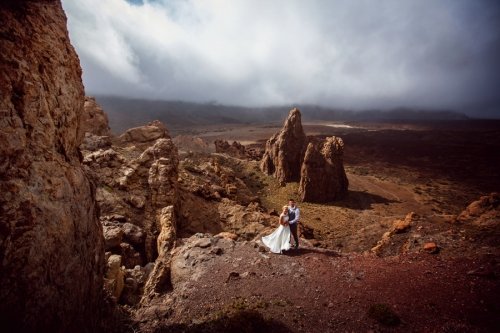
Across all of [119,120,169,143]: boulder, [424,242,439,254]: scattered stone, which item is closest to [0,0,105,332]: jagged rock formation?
[424,242,439,254]: scattered stone

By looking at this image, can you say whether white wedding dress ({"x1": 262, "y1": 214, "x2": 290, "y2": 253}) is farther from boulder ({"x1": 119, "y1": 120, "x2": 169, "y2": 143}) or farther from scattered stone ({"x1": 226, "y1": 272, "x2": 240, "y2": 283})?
boulder ({"x1": 119, "y1": 120, "x2": 169, "y2": 143})

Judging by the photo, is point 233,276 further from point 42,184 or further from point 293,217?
point 42,184

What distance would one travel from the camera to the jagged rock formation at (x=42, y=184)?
4578 mm

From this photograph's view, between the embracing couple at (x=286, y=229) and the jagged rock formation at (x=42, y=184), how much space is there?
777cm

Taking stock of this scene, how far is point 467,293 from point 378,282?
8.46 feet

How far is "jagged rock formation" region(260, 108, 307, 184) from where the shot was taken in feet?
148

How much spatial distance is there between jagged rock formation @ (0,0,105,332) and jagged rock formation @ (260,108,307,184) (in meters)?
39.1

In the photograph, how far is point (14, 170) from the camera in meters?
4.74

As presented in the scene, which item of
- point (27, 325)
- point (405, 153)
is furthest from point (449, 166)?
point (27, 325)

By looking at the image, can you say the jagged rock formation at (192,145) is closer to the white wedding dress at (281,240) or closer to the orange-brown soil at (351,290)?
the white wedding dress at (281,240)

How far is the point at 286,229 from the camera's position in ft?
42.0

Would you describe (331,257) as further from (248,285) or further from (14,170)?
(14,170)

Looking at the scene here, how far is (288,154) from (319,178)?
777 cm

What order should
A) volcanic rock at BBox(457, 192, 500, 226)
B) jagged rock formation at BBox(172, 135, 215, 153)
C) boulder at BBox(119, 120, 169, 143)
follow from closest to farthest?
volcanic rock at BBox(457, 192, 500, 226) → boulder at BBox(119, 120, 169, 143) → jagged rock formation at BBox(172, 135, 215, 153)
